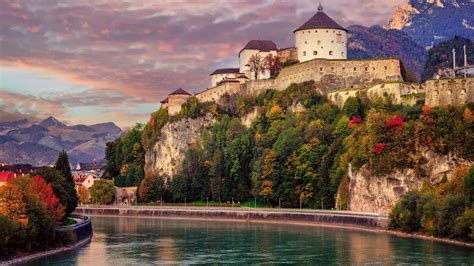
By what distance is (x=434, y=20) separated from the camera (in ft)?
567

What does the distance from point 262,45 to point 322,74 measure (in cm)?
1569

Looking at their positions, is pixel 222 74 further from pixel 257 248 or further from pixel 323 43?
pixel 257 248

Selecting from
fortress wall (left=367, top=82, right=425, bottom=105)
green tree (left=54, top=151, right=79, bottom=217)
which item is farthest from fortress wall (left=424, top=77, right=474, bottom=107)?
green tree (left=54, top=151, right=79, bottom=217)

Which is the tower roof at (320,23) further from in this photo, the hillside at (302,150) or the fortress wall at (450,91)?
the fortress wall at (450,91)

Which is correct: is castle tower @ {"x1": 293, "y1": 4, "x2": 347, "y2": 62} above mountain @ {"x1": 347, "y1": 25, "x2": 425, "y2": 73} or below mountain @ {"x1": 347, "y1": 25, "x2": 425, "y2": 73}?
below

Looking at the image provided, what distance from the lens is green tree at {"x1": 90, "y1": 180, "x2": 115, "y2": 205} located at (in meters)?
106

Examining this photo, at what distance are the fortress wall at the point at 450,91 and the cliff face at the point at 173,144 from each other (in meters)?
38.7

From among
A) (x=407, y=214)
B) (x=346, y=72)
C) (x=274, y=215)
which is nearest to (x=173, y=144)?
(x=346, y=72)

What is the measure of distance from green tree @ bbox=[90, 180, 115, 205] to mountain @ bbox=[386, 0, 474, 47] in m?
85.6

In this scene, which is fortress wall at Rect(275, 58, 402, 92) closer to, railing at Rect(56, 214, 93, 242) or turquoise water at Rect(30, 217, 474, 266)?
turquoise water at Rect(30, 217, 474, 266)

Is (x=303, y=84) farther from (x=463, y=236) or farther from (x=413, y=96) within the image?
(x=463, y=236)

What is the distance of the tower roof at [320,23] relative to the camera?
91.7 m

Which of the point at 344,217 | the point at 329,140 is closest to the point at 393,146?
the point at 344,217

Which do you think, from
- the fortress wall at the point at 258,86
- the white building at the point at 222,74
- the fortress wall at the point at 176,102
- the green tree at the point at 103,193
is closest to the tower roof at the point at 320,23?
the fortress wall at the point at 258,86
